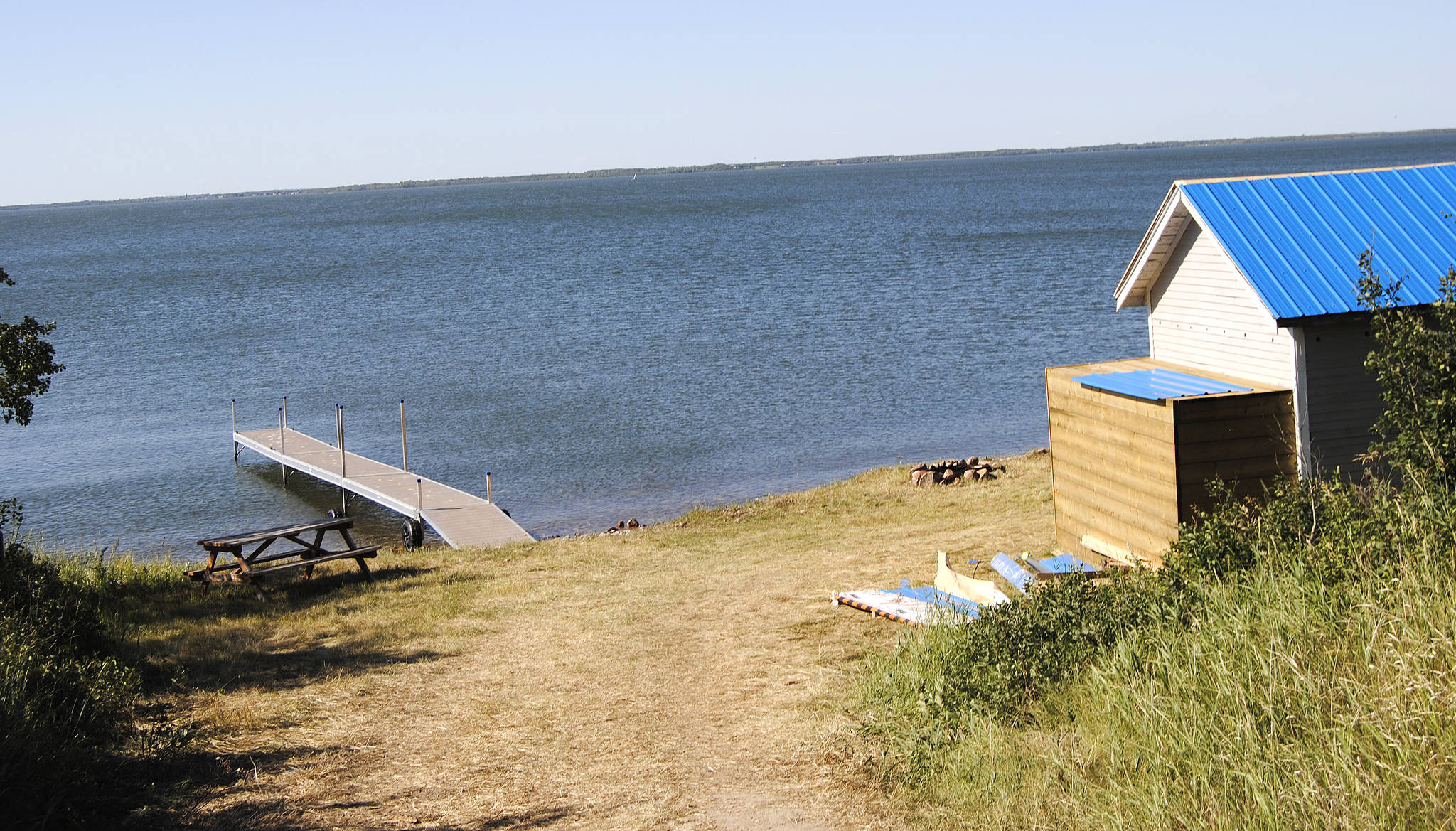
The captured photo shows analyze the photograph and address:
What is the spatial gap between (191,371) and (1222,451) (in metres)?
37.6

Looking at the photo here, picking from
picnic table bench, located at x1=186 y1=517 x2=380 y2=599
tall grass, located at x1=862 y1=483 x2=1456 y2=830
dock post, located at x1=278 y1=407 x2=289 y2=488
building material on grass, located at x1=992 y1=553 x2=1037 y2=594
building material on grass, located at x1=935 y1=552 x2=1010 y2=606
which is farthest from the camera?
dock post, located at x1=278 y1=407 x2=289 y2=488

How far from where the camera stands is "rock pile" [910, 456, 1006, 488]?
18703 millimetres

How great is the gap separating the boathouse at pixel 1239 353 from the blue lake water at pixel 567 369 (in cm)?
1075

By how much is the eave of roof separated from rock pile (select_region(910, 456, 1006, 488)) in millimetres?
7029

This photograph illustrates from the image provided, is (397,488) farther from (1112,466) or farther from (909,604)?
(1112,466)

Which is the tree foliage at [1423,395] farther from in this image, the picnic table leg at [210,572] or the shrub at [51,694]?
the picnic table leg at [210,572]

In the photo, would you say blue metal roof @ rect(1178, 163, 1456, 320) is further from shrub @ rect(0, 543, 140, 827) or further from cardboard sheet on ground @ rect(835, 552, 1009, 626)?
shrub @ rect(0, 543, 140, 827)

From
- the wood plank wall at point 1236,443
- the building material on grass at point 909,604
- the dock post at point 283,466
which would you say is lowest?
the dock post at point 283,466

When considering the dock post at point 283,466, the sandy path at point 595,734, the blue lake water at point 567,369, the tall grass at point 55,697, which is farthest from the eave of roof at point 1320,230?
the dock post at point 283,466

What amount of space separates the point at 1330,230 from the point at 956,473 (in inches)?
349

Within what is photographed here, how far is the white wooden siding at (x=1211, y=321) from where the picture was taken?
34.0 ft

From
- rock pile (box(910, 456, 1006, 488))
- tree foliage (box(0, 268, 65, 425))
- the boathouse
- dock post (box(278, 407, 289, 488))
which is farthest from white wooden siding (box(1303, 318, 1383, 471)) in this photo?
dock post (box(278, 407, 289, 488))

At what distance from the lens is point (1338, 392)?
1004 centimetres

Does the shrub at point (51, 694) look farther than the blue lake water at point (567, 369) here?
No
